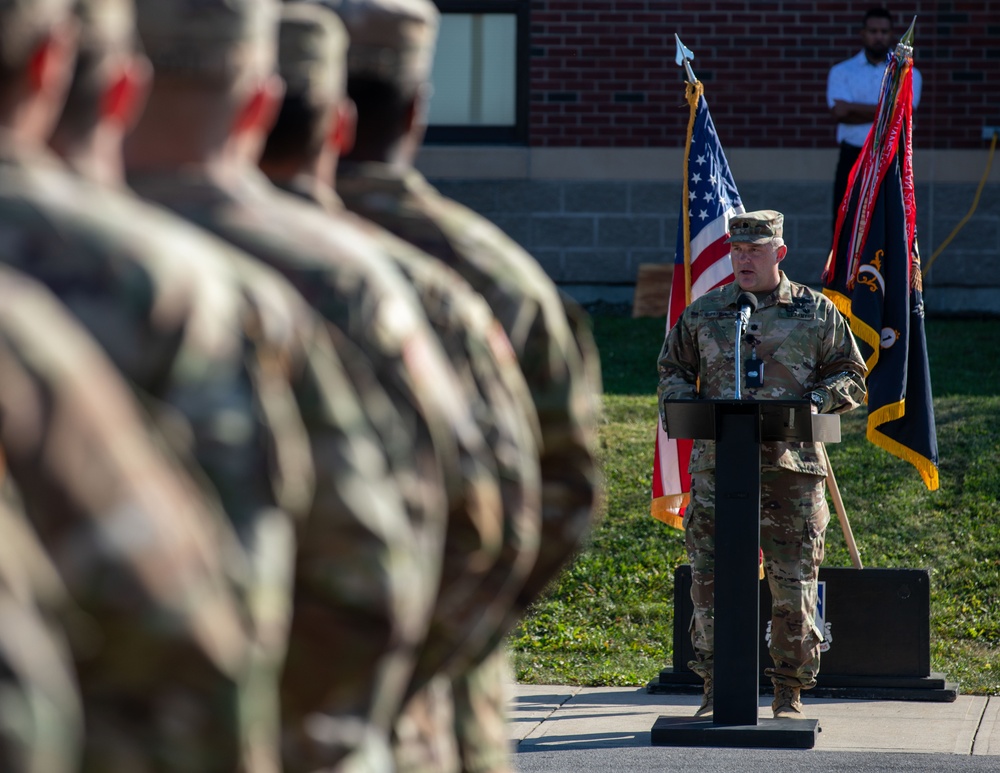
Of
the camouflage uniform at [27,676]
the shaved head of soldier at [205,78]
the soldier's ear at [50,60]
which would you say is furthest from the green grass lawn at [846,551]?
the camouflage uniform at [27,676]

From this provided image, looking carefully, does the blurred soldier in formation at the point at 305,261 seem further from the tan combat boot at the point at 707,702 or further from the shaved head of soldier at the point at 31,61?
the tan combat boot at the point at 707,702

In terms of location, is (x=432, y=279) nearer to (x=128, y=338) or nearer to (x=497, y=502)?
(x=497, y=502)

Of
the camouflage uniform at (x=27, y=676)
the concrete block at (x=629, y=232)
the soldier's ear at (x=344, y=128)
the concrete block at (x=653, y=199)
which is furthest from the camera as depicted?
the concrete block at (x=629, y=232)

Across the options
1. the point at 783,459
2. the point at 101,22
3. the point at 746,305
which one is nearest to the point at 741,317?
the point at 746,305

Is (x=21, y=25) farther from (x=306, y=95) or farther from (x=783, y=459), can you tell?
(x=783, y=459)

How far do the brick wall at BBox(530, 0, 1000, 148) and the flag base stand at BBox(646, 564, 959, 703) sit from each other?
766cm

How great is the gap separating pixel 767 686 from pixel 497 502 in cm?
604

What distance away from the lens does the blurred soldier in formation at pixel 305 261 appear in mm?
2291

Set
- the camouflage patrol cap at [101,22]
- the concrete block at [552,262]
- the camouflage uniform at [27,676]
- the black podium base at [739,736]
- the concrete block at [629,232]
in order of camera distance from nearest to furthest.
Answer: the camouflage uniform at [27,676], the camouflage patrol cap at [101,22], the black podium base at [739,736], the concrete block at [629,232], the concrete block at [552,262]

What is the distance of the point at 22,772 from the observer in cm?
144

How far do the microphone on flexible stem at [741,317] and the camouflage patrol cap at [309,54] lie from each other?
15.0 ft

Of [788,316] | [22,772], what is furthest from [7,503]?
[788,316]

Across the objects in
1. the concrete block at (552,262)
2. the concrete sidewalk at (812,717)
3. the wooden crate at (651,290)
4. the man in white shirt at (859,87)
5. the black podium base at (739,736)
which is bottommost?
the concrete sidewalk at (812,717)

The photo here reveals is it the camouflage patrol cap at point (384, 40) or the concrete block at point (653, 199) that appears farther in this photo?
the concrete block at point (653, 199)
